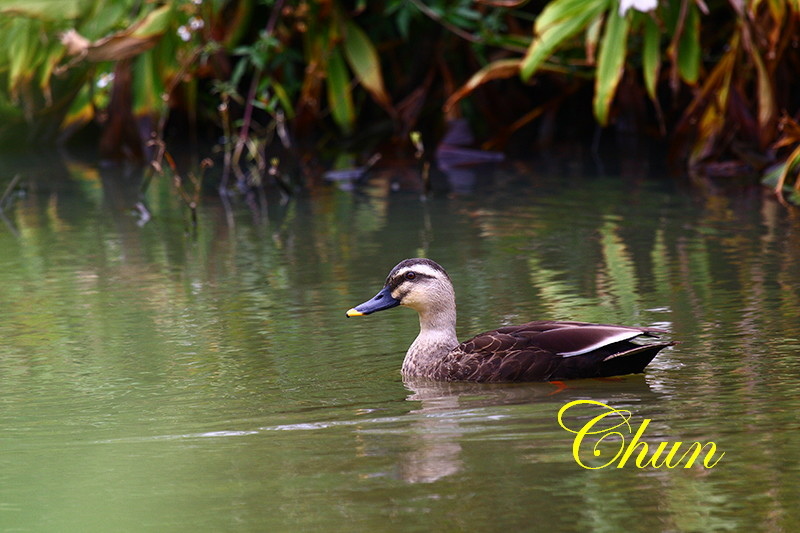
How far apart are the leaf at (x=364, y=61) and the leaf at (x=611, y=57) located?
9.63 ft

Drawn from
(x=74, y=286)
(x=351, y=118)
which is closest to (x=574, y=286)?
(x=74, y=286)

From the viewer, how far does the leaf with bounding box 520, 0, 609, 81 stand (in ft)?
37.6

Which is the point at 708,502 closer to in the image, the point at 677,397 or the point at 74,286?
the point at 677,397

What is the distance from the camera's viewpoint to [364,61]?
46.7ft

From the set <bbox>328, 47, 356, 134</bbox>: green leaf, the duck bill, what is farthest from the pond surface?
<bbox>328, 47, 356, 134</bbox>: green leaf

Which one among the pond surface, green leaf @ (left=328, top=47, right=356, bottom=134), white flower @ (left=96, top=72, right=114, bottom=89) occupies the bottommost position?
the pond surface

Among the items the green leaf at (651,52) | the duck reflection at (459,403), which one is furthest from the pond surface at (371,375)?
the green leaf at (651,52)

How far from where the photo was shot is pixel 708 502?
14.0 feet

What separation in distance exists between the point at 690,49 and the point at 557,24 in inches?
46.5

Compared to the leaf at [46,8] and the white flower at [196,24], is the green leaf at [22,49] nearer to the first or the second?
the leaf at [46,8]

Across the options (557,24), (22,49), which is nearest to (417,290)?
(557,24)

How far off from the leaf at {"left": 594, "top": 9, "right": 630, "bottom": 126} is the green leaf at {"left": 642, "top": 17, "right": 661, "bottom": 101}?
1.14 feet

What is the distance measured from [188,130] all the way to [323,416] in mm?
12883

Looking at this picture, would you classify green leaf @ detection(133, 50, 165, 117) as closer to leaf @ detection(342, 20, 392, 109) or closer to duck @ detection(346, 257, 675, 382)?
leaf @ detection(342, 20, 392, 109)
